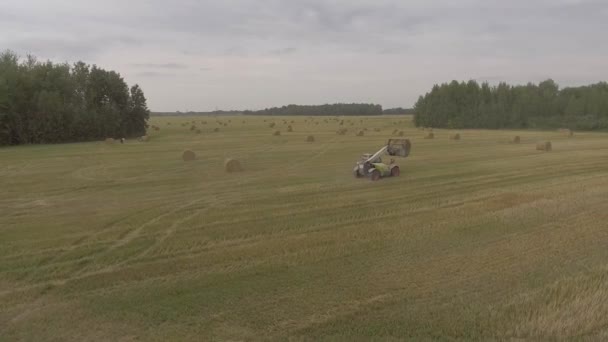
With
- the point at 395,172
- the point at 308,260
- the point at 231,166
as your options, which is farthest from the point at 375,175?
the point at 308,260

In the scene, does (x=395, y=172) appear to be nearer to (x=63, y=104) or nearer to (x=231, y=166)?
(x=231, y=166)

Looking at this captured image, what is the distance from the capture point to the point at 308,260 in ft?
24.8

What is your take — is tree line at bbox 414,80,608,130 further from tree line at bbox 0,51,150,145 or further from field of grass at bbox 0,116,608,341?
field of grass at bbox 0,116,608,341

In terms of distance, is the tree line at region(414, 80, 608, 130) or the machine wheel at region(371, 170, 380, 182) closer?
the machine wheel at region(371, 170, 380, 182)

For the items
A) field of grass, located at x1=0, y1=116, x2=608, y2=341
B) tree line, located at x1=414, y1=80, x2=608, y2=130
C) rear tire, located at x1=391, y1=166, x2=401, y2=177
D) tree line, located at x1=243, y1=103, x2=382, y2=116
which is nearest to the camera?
field of grass, located at x1=0, y1=116, x2=608, y2=341

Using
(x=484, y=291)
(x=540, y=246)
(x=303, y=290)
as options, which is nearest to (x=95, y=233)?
(x=303, y=290)

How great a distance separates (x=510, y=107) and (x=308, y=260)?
Answer: 67340mm

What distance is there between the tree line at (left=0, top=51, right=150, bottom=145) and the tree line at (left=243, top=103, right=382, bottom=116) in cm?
11242

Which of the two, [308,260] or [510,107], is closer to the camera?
[308,260]

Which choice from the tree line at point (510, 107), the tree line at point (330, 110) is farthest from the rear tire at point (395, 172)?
the tree line at point (330, 110)

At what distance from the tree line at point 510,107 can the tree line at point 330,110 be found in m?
82.6

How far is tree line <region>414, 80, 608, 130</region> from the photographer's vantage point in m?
62.7

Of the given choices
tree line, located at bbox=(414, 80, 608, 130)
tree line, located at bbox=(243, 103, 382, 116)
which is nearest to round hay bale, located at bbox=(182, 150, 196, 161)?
tree line, located at bbox=(414, 80, 608, 130)

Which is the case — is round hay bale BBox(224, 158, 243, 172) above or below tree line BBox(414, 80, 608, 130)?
below
